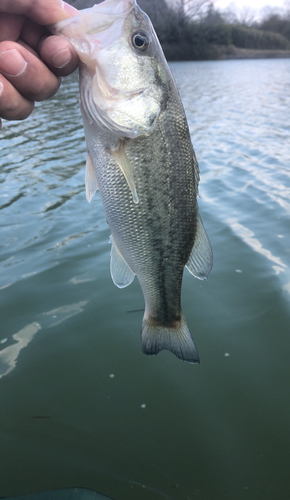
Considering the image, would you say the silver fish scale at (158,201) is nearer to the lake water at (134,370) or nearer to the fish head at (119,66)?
the fish head at (119,66)

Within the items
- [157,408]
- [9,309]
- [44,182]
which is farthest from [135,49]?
[44,182]

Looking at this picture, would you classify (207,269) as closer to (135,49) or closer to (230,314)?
(135,49)

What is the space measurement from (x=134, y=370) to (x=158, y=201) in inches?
65.2

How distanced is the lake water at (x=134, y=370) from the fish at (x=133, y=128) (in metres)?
1.38

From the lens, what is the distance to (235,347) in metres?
3.05

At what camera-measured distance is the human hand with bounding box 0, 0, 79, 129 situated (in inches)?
61.6

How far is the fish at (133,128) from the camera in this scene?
163 centimetres

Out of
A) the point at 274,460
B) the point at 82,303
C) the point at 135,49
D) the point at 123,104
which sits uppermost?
the point at 135,49

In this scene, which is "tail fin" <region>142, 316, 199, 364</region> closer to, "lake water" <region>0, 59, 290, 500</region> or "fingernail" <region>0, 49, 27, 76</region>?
"lake water" <region>0, 59, 290, 500</region>

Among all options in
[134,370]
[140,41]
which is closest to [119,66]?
[140,41]

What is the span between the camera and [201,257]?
6.55 ft

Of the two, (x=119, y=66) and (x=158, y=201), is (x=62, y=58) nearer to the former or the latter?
(x=119, y=66)

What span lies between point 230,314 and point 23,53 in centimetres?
277

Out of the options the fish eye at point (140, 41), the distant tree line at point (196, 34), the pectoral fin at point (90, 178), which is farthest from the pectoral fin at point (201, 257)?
the distant tree line at point (196, 34)
